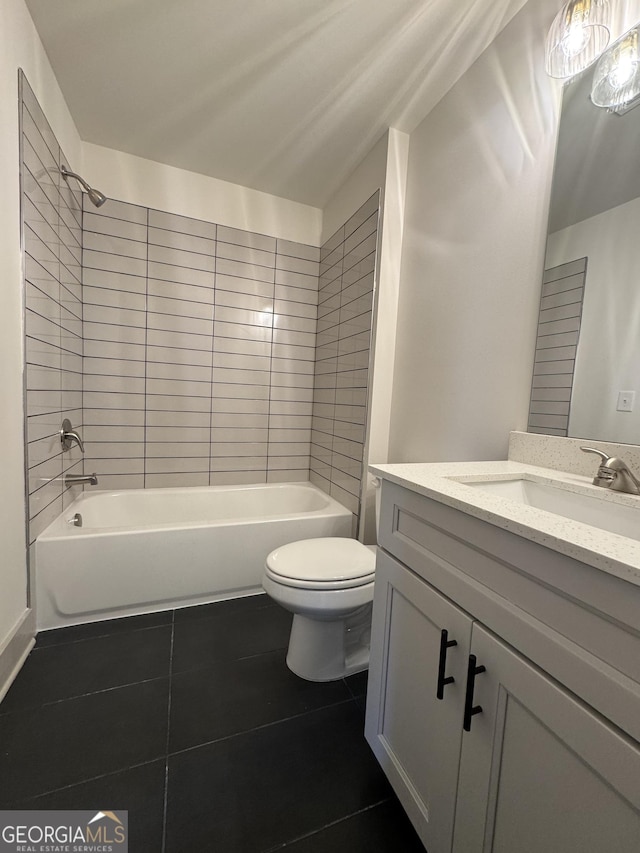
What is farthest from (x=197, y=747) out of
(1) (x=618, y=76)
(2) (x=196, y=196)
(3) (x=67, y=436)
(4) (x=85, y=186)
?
(2) (x=196, y=196)

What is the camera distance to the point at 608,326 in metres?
1.02

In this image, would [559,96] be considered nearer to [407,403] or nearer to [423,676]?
[407,403]

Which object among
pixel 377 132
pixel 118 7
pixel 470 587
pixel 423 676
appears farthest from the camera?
pixel 377 132

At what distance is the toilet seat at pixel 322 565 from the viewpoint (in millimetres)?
1285

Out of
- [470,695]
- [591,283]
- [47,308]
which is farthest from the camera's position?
[47,308]

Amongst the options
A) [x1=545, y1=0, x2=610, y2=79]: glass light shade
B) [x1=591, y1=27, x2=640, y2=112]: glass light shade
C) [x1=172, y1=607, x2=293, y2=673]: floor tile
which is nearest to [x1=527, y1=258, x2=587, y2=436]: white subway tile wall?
[x1=591, y1=27, x2=640, y2=112]: glass light shade

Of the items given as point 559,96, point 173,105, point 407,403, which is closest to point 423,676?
point 407,403

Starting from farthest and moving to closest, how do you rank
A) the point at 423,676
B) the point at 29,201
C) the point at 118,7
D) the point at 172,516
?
the point at 172,516 → the point at 29,201 → the point at 118,7 → the point at 423,676

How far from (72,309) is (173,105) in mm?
1165

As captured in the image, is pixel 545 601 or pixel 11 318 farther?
pixel 11 318

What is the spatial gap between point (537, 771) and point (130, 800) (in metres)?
1.01

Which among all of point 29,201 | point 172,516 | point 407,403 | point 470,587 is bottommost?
point 172,516

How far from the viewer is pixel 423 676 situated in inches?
32.5

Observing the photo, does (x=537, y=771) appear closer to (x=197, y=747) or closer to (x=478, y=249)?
(x=197, y=747)
